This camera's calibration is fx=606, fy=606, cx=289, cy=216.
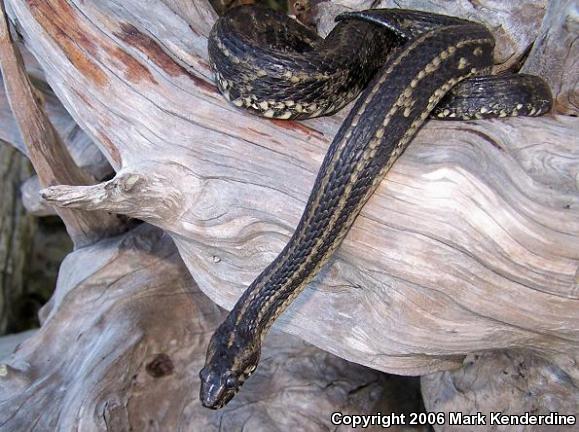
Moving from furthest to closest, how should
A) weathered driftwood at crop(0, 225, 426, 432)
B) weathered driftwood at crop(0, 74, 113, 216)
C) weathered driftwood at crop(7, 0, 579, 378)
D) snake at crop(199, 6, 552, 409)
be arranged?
weathered driftwood at crop(0, 74, 113, 216) → weathered driftwood at crop(0, 225, 426, 432) → snake at crop(199, 6, 552, 409) → weathered driftwood at crop(7, 0, 579, 378)

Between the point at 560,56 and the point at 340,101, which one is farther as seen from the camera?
the point at 560,56

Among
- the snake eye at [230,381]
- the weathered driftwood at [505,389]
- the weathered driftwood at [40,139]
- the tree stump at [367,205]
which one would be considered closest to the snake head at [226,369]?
the snake eye at [230,381]

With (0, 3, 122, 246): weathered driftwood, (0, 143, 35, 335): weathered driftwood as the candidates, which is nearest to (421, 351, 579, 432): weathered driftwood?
(0, 3, 122, 246): weathered driftwood

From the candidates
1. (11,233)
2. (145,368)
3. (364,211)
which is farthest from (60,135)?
(364,211)

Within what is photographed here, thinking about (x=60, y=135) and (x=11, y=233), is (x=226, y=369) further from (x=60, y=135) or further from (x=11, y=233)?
(x=11, y=233)

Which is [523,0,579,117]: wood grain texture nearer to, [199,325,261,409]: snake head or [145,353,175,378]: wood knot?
[199,325,261,409]: snake head
